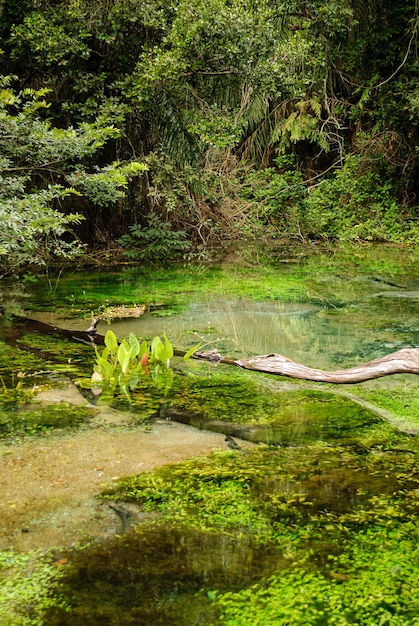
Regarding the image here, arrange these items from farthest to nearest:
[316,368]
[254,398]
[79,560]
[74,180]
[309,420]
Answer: [74,180] < [316,368] < [254,398] < [309,420] < [79,560]

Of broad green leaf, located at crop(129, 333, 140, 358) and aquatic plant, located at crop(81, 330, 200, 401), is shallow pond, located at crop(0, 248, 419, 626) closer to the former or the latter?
aquatic plant, located at crop(81, 330, 200, 401)

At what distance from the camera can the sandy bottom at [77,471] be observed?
2182mm

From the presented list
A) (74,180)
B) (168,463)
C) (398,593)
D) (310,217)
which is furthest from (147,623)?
(310,217)

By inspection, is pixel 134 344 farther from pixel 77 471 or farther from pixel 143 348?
pixel 77 471

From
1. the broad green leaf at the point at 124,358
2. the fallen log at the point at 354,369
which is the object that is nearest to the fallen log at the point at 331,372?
the fallen log at the point at 354,369

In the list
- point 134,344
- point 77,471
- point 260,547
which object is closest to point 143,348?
point 134,344

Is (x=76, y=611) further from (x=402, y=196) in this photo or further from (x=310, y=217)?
(x=402, y=196)

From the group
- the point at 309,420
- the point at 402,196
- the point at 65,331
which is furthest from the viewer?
the point at 402,196

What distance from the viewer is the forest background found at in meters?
6.39

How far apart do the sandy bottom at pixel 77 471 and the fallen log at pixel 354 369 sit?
955mm

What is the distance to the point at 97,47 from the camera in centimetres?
801

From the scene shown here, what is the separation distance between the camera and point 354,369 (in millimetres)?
3695

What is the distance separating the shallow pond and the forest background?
1380mm

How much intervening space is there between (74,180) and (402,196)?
294 inches
